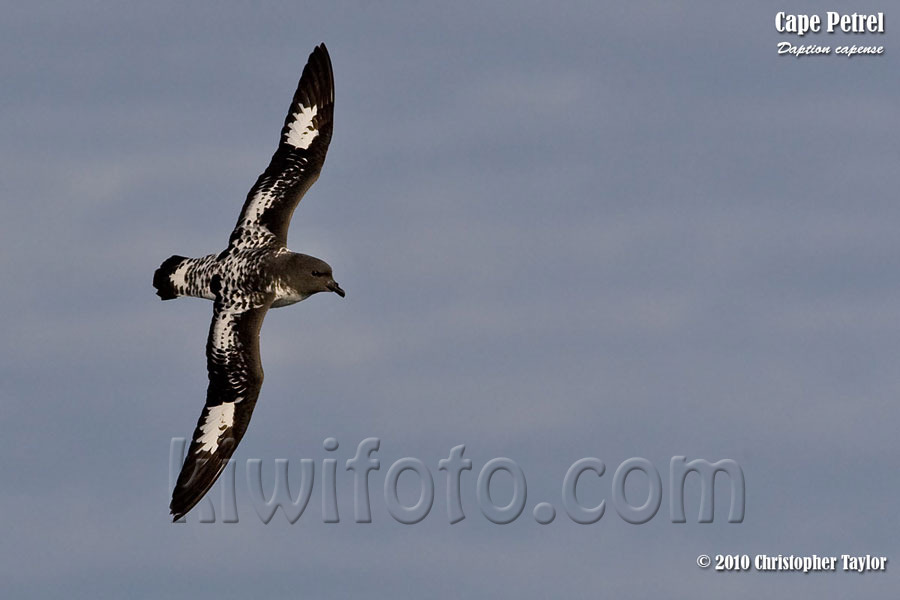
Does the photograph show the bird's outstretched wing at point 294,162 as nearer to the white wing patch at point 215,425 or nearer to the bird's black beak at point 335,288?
the bird's black beak at point 335,288

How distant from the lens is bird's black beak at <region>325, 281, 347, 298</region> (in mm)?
36188

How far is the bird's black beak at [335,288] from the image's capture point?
3619 centimetres

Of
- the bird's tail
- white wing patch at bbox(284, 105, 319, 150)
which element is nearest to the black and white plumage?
the bird's tail

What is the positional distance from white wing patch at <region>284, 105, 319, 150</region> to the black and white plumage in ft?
5.25

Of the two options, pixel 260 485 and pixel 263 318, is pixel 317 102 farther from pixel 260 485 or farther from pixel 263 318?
pixel 260 485

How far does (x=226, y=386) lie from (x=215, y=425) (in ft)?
2.69

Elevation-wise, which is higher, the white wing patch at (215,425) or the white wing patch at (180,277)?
the white wing patch at (180,277)

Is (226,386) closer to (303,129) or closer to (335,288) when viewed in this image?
(335,288)

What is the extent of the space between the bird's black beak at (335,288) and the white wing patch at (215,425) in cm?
298

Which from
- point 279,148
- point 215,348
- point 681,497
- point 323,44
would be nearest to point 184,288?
point 215,348

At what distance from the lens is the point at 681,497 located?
117 feet

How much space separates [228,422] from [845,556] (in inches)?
586

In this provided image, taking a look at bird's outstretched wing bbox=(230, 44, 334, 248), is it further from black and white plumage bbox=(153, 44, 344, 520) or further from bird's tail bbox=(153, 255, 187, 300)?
bird's tail bbox=(153, 255, 187, 300)

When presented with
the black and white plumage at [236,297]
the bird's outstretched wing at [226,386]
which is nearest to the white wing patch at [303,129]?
the black and white plumage at [236,297]
